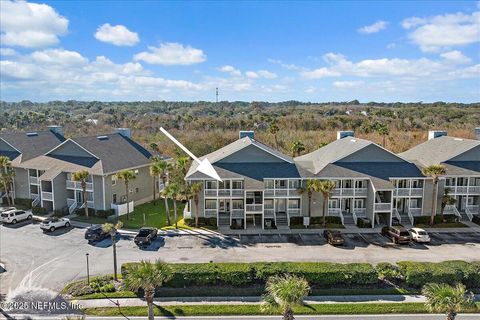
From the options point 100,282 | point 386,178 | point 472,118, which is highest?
point 472,118

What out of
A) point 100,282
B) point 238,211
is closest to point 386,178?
point 238,211

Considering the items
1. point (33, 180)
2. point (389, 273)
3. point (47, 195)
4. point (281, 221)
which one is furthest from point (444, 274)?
point (33, 180)

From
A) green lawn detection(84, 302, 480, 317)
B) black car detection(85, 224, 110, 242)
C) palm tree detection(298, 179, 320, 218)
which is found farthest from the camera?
palm tree detection(298, 179, 320, 218)

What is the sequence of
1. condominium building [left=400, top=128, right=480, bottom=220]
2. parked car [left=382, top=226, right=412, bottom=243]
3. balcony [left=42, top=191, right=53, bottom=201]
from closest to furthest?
parked car [left=382, top=226, right=412, bottom=243] < condominium building [left=400, top=128, right=480, bottom=220] < balcony [left=42, top=191, right=53, bottom=201]

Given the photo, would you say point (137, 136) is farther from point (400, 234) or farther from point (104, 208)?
point (400, 234)

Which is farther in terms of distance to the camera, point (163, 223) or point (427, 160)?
point (427, 160)

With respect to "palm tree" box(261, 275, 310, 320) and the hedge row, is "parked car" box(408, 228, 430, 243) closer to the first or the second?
the hedge row

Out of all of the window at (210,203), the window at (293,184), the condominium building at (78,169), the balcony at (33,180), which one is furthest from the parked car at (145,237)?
the balcony at (33,180)

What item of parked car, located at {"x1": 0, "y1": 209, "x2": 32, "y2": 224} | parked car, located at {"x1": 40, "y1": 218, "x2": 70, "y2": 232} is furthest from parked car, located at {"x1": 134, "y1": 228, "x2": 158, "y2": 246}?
parked car, located at {"x1": 0, "y1": 209, "x2": 32, "y2": 224}
